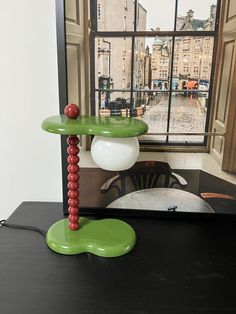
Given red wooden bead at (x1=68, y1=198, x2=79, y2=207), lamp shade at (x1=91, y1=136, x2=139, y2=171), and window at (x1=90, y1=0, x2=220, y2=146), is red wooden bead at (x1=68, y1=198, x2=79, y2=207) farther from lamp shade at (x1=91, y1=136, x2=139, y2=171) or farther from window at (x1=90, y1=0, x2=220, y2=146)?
window at (x1=90, y1=0, x2=220, y2=146)

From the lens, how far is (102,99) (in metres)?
0.79

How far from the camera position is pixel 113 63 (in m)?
0.76

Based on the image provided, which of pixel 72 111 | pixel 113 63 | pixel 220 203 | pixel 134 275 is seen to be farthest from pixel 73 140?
pixel 220 203

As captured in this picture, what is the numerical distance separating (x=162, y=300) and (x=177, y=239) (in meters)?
0.22

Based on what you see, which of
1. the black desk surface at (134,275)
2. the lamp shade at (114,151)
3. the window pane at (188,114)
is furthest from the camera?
the window pane at (188,114)

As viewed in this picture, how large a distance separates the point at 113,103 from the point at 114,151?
18 cm

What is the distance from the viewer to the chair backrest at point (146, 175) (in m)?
0.84

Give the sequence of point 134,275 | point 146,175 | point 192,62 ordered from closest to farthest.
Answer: point 134,275, point 192,62, point 146,175

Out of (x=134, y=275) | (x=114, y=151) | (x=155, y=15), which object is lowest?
(x=134, y=275)

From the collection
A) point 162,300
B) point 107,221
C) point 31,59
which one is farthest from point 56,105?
point 162,300

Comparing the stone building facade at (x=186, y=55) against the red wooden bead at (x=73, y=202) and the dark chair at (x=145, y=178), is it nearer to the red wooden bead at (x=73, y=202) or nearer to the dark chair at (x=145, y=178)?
the dark chair at (x=145, y=178)

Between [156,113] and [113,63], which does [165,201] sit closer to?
[156,113]

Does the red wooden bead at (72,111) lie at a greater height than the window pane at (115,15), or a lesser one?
lesser

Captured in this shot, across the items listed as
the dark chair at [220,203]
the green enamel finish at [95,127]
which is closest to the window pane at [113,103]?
the green enamel finish at [95,127]
